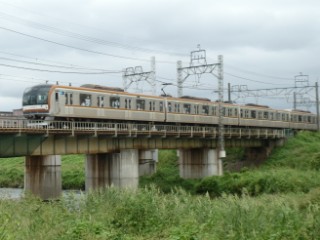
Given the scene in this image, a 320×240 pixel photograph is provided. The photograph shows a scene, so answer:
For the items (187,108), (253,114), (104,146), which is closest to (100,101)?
(104,146)

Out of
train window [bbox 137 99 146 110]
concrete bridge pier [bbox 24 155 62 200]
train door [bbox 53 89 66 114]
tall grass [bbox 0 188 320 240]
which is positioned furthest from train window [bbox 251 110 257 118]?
tall grass [bbox 0 188 320 240]

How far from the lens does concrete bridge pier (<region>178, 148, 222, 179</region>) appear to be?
167 ft

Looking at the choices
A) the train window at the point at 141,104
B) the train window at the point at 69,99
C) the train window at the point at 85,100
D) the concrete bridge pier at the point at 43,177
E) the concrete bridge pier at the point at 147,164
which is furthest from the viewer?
the concrete bridge pier at the point at 147,164

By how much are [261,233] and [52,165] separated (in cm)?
2827

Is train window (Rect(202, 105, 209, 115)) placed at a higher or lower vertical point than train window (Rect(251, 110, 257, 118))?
higher

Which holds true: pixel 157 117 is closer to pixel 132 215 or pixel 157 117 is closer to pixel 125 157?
pixel 125 157

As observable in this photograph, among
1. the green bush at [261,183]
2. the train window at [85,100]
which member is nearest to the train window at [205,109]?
the green bush at [261,183]

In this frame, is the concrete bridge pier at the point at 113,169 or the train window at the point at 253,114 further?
the train window at the point at 253,114

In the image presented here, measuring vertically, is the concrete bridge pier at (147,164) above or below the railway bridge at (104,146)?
below

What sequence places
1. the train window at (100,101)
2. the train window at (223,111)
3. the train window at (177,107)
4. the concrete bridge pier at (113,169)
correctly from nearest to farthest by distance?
the train window at (100,101) < the concrete bridge pier at (113,169) < the train window at (177,107) < the train window at (223,111)

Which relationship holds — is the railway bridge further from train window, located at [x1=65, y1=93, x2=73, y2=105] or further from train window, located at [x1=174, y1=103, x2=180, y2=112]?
train window, located at [x1=174, y1=103, x2=180, y2=112]

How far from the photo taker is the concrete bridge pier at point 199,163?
50.9 m

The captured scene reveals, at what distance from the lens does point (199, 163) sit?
5150cm

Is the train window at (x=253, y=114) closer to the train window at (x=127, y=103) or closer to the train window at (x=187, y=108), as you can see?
the train window at (x=187, y=108)
